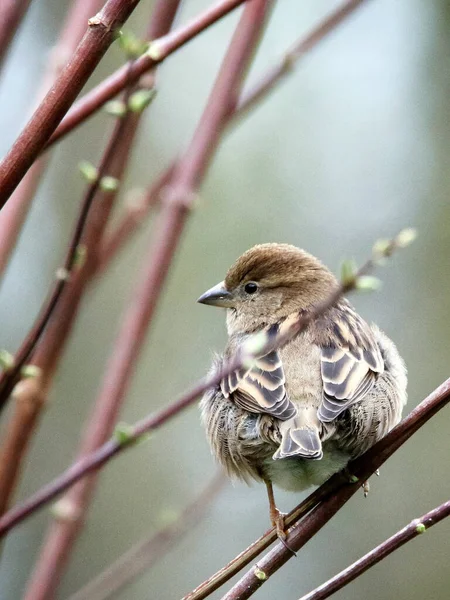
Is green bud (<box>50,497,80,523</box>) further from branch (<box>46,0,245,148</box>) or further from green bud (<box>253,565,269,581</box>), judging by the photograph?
branch (<box>46,0,245,148</box>)

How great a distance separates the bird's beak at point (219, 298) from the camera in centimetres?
486

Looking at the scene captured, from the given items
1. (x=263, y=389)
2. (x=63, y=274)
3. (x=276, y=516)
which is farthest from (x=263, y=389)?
(x=63, y=274)

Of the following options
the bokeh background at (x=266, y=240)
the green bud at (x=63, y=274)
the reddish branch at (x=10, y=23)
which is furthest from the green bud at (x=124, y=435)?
the bokeh background at (x=266, y=240)

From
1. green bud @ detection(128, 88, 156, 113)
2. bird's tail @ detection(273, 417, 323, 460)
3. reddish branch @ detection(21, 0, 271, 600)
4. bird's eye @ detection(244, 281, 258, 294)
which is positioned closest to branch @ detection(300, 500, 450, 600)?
bird's tail @ detection(273, 417, 323, 460)

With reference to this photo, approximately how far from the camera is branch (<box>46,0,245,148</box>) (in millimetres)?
2473

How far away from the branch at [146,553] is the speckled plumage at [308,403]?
0.29 m

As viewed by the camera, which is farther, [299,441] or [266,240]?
[266,240]

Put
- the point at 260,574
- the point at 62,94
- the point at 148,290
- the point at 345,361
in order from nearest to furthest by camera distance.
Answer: the point at 62,94
the point at 260,574
the point at 148,290
the point at 345,361

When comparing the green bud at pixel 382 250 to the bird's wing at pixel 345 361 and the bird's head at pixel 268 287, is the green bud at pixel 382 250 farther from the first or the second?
the bird's head at pixel 268 287

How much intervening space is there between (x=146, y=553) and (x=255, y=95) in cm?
185

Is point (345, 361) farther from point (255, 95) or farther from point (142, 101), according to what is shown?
point (142, 101)

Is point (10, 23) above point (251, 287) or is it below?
above

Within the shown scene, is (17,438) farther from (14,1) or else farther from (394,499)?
(394,499)

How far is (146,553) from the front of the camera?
3.53 metres
